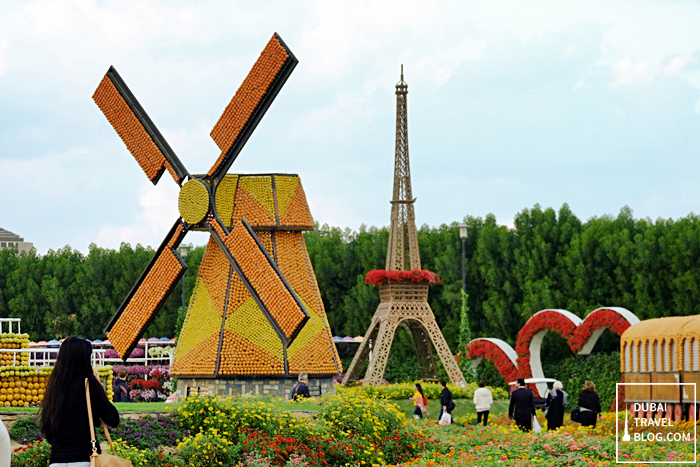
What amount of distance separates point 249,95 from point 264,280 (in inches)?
160

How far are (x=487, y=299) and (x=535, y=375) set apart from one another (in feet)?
22.0

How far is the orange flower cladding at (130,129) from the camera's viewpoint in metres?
21.3

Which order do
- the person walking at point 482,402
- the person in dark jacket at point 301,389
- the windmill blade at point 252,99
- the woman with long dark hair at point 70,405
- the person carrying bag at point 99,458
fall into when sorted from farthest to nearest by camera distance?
the person walking at point 482,402 → the windmill blade at point 252,99 → the person in dark jacket at point 301,389 → the woman with long dark hair at point 70,405 → the person carrying bag at point 99,458

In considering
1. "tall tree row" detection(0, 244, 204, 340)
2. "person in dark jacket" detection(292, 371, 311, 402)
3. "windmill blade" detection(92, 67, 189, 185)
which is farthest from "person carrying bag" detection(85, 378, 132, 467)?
"tall tree row" detection(0, 244, 204, 340)

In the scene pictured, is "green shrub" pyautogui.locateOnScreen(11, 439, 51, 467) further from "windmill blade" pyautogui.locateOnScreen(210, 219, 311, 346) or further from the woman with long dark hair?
"windmill blade" pyautogui.locateOnScreen(210, 219, 311, 346)

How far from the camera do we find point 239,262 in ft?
63.0

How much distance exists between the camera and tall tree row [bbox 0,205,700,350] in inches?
1208

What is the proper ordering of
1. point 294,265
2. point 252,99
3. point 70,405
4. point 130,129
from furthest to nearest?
point 130,129, point 294,265, point 252,99, point 70,405

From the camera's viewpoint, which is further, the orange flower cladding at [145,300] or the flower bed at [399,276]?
the flower bed at [399,276]

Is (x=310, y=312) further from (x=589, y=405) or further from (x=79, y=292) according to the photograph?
(x=79, y=292)

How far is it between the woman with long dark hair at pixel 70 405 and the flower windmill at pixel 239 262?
36.3 ft

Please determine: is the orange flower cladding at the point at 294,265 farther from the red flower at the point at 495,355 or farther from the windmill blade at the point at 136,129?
the red flower at the point at 495,355

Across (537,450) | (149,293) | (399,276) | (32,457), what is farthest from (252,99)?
(399,276)

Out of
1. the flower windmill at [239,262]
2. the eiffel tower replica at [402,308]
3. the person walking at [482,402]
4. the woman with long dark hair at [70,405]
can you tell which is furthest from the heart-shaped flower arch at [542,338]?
the woman with long dark hair at [70,405]
